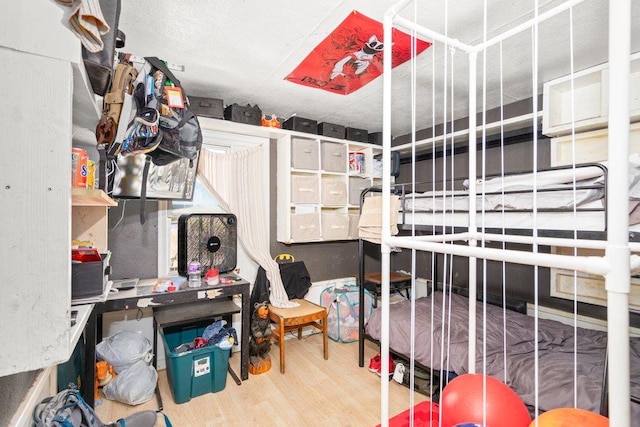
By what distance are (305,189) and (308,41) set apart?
159cm

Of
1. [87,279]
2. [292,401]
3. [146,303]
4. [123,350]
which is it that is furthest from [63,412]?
[292,401]

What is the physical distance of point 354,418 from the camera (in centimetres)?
204

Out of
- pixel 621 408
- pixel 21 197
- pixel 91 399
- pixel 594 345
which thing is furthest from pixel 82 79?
pixel 594 345

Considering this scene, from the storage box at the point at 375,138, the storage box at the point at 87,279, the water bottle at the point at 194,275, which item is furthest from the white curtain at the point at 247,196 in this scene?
the storage box at the point at 87,279

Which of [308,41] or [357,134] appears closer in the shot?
[308,41]

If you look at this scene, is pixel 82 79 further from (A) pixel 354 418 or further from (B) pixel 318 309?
(B) pixel 318 309

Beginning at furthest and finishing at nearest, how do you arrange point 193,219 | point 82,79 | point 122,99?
point 193,219 → point 122,99 → point 82,79

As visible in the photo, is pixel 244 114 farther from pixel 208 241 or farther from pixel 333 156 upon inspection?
pixel 208 241

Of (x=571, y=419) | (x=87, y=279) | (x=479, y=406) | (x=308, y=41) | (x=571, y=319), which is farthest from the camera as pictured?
(x=571, y=319)

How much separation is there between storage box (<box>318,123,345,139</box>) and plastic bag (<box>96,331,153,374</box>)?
256 cm

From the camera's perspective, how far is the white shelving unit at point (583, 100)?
2094 mm

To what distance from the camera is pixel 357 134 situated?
11.8 ft

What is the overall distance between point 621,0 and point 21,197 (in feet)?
4.26

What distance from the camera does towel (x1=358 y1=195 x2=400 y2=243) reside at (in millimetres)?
2492
